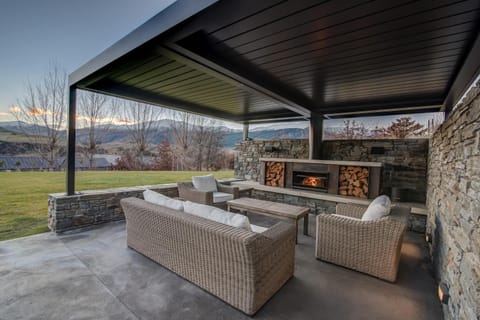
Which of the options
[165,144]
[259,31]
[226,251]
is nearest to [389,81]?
[259,31]

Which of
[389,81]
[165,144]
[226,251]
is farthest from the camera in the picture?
[165,144]

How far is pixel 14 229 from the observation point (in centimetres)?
346

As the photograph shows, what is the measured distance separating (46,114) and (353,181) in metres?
9.27

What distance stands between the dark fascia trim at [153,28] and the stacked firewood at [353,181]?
181 inches

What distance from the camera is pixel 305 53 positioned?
2.43 metres

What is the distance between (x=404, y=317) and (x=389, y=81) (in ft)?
10.2

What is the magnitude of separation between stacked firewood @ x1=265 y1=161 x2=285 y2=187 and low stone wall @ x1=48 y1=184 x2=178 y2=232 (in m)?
3.59

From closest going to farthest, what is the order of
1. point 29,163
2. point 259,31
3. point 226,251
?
1. point 226,251
2. point 259,31
3. point 29,163

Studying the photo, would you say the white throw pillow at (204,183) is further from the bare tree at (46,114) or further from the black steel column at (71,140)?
the bare tree at (46,114)

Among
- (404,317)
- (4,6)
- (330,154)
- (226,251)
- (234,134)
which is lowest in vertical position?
(404,317)

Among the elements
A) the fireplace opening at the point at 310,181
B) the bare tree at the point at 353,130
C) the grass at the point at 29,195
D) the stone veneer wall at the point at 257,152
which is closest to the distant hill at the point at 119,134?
the stone veneer wall at the point at 257,152

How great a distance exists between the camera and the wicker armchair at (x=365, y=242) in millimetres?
2350

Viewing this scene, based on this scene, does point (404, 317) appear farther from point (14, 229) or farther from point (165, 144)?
point (165, 144)

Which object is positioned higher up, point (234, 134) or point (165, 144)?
point (234, 134)
